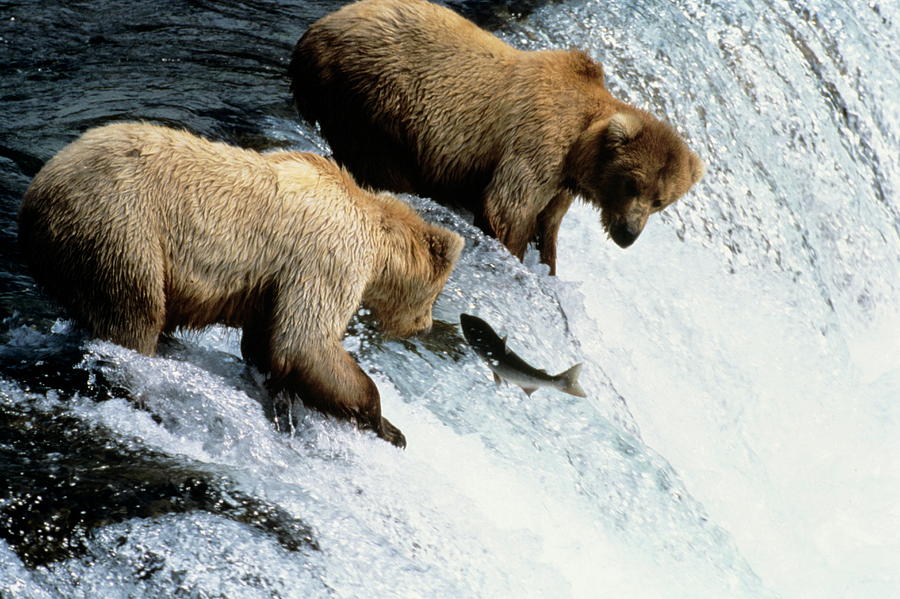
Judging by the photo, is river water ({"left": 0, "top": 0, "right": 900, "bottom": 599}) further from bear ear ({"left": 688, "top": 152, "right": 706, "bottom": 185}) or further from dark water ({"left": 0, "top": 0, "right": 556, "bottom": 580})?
bear ear ({"left": 688, "top": 152, "right": 706, "bottom": 185})

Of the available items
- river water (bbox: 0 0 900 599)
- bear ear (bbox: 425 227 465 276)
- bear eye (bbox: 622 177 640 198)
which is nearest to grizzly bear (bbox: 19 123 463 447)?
bear ear (bbox: 425 227 465 276)

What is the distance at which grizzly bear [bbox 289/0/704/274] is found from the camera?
20.7ft

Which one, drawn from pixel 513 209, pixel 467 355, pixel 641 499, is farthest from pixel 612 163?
pixel 641 499

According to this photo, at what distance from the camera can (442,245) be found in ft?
16.5

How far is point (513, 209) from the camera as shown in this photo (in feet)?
20.9

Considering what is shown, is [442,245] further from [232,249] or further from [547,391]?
[547,391]

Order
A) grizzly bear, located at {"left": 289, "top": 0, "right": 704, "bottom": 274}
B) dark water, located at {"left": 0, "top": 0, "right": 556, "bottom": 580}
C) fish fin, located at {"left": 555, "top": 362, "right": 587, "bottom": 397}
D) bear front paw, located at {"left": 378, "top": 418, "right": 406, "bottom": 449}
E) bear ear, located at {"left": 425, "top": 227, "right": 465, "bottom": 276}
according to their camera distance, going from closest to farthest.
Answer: dark water, located at {"left": 0, "top": 0, "right": 556, "bottom": 580} → bear front paw, located at {"left": 378, "top": 418, "right": 406, "bottom": 449} → bear ear, located at {"left": 425, "top": 227, "right": 465, "bottom": 276} → fish fin, located at {"left": 555, "top": 362, "right": 587, "bottom": 397} → grizzly bear, located at {"left": 289, "top": 0, "right": 704, "bottom": 274}

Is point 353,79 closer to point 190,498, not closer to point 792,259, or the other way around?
point 190,498

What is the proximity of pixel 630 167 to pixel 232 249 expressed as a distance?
2550 mm

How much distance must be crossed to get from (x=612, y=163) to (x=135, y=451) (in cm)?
315

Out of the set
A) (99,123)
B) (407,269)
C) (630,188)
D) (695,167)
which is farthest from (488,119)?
(99,123)

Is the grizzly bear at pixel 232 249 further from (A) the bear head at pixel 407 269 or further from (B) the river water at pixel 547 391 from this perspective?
(B) the river water at pixel 547 391

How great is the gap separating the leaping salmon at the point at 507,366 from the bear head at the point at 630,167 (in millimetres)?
1229

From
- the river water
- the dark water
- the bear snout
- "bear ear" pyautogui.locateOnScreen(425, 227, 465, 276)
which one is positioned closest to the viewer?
the dark water
